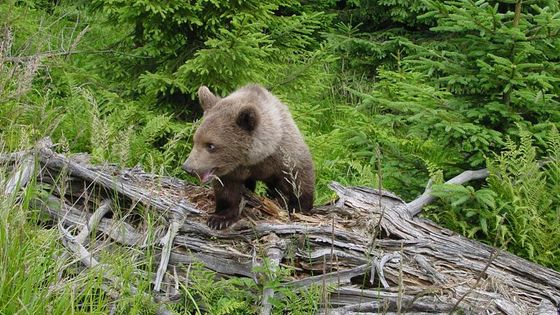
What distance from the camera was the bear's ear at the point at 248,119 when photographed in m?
4.64

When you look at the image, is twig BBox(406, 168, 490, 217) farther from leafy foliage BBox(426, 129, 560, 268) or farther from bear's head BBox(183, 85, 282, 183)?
bear's head BBox(183, 85, 282, 183)

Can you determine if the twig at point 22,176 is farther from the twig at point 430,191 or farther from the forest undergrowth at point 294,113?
the twig at point 430,191

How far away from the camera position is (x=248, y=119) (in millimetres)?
4684

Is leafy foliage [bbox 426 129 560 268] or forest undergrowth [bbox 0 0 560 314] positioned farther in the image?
leafy foliage [bbox 426 129 560 268]

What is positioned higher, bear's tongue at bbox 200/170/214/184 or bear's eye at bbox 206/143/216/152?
bear's eye at bbox 206/143/216/152

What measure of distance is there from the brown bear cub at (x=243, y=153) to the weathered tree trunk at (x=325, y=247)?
5.3 inches

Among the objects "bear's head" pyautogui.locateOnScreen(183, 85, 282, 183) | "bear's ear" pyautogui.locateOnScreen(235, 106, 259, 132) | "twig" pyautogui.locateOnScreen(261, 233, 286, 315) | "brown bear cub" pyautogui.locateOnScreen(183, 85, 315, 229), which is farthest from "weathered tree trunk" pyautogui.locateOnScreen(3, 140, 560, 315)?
"bear's ear" pyautogui.locateOnScreen(235, 106, 259, 132)

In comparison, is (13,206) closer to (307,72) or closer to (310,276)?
(310,276)

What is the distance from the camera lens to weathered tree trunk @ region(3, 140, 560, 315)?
160 inches

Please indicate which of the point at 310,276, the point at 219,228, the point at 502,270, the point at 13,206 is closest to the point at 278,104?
the point at 219,228

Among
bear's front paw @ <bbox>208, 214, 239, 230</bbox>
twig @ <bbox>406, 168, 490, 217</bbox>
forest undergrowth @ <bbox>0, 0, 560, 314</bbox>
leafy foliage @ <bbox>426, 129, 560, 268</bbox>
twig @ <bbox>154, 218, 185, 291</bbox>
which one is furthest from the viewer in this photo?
twig @ <bbox>406, 168, 490, 217</bbox>

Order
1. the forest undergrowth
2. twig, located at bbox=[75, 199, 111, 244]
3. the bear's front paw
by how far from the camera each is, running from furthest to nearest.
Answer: the bear's front paw < twig, located at bbox=[75, 199, 111, 244] < the forest undergrowth

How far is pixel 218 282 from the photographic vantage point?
13.0ft

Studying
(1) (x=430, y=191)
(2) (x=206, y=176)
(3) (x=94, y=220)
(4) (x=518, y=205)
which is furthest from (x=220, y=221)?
(4) (x=518, y=205)
